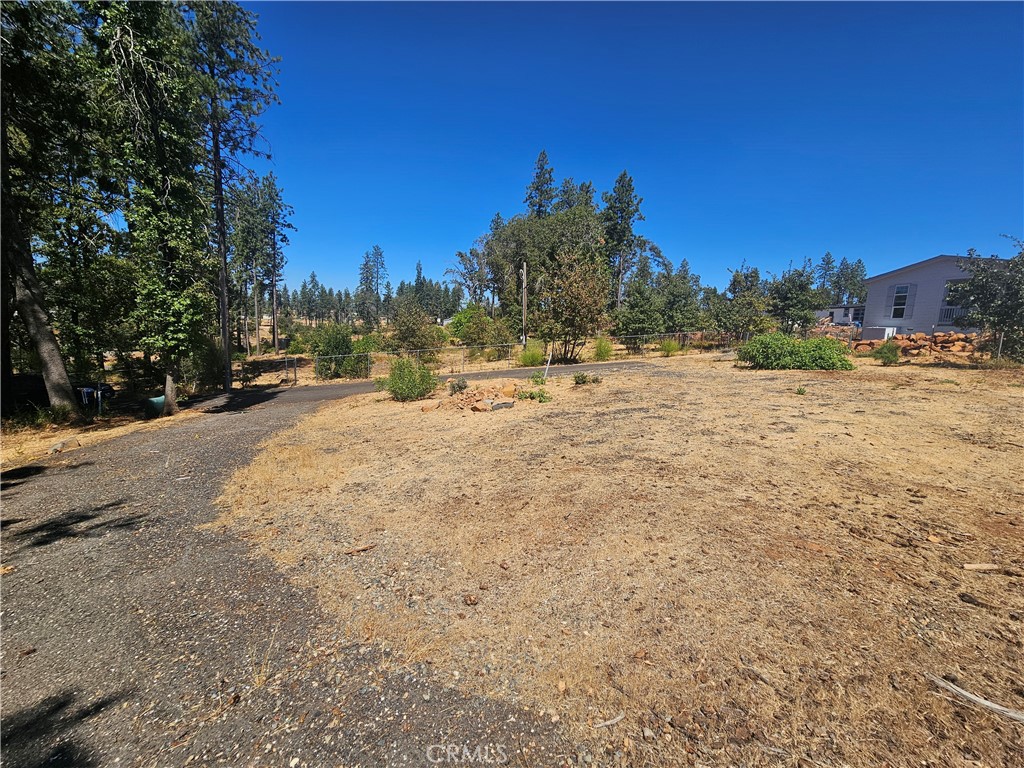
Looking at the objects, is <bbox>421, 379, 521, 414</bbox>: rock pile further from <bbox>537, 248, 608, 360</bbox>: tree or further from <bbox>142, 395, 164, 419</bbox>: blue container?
<bbox>537, 248, 608, 360</bbox>: tree

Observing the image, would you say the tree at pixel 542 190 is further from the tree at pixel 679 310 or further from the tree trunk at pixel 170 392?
the tree trunk at pixel 170 392

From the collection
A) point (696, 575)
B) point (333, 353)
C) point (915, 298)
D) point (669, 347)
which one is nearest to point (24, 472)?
point (696, 575)

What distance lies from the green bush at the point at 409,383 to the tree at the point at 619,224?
38649mm

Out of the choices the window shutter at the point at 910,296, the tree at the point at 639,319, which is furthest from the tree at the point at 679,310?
the window shutter at the point at 910,296

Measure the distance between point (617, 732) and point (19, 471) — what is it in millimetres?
9899

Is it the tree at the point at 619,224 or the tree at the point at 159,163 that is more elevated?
the tree at the point at 619,224

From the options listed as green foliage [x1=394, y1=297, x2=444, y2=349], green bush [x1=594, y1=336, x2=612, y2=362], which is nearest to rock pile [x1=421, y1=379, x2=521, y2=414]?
green foliage [x1=394, y1=297, x2=444, y2=349]

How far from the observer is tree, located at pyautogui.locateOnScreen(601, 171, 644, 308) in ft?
157

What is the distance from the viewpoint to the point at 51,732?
86.7 inches

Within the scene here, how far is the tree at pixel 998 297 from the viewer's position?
15.3m

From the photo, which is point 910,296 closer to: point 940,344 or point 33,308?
point 940,344

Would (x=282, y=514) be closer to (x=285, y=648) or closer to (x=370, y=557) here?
(x=370, y=557)

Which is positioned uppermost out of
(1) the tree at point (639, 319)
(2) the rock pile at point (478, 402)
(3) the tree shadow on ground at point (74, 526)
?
(1) the tree at point (639, 319)

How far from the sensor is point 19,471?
21.7 feet
